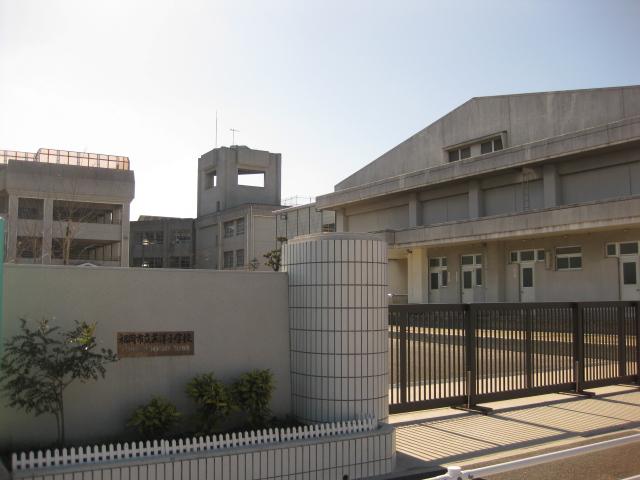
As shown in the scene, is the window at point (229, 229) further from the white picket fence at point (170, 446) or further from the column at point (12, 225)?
the white picket fence at point (170, 446)

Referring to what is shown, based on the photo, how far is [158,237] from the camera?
7731 cm

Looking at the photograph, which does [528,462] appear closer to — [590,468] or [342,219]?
[590,468]

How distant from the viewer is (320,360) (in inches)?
321

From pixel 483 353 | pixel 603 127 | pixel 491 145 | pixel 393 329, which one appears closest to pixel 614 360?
pixel 483 353

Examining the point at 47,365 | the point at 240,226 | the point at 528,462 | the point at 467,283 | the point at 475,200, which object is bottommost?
the point at 528,462

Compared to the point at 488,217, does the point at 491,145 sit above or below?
above

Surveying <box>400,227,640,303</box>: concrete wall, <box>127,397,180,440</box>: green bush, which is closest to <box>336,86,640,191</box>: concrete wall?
<box>400,227,640,303</box>: concrete wall

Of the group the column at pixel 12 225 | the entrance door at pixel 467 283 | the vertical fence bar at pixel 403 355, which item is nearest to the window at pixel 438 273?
the entrance door at pixel 467 283

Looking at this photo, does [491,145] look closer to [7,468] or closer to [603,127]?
[603,127]

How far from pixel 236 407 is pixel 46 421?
84.6 inches

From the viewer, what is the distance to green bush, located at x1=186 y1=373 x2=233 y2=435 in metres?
7.41

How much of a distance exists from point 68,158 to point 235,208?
18224 mm

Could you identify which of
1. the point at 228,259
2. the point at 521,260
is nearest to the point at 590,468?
the point at 521,260

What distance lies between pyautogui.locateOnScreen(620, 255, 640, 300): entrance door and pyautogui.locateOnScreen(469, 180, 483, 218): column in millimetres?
8299
